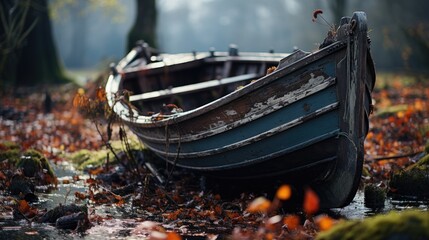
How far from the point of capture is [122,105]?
8320 mm

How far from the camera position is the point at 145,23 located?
2025 centimetres

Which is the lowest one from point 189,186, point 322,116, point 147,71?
point 189,186

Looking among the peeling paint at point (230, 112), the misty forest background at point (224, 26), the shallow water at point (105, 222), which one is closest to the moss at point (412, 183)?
the shallow water at point (105, 222)

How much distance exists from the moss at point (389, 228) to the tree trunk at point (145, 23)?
16847 mm

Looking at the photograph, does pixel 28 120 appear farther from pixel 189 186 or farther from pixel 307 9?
pixel 307 9

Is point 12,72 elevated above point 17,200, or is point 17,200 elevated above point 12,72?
point 12,72

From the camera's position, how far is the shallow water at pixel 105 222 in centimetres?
551

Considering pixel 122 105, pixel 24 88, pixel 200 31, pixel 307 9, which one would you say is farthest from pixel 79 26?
pixel 122 105

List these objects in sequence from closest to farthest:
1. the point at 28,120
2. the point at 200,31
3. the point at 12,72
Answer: the point at 28,120 → the point at 12,72 → the point at 200,31

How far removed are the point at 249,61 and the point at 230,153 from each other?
15.7 ft

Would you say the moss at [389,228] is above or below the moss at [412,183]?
above

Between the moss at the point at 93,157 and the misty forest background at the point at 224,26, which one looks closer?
the moss at the point at 93,157

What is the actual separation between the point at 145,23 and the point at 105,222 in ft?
A: 48.5

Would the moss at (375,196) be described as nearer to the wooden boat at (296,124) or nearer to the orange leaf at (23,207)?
the wooden boat at (296,124)
